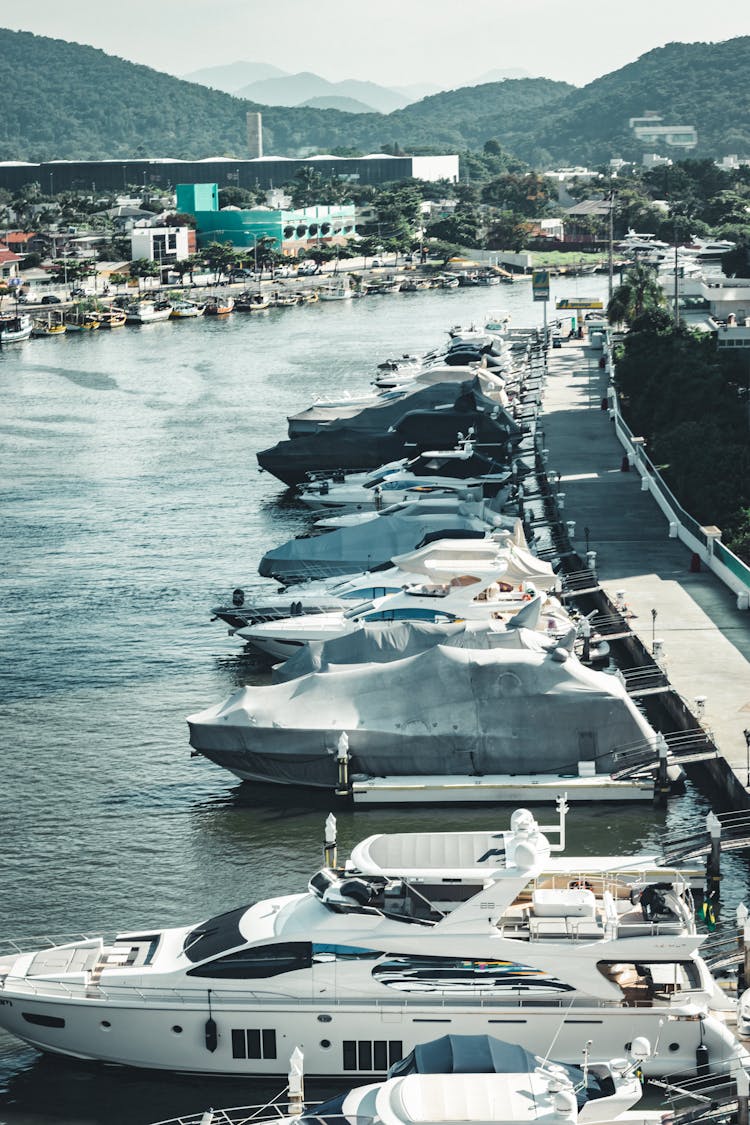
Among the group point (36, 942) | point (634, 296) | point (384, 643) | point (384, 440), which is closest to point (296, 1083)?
point (36, 942)

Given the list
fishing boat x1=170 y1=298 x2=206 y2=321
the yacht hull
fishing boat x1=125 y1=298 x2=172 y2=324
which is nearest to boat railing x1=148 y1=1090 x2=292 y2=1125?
the yacht hull

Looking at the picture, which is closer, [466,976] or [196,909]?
[466,976]

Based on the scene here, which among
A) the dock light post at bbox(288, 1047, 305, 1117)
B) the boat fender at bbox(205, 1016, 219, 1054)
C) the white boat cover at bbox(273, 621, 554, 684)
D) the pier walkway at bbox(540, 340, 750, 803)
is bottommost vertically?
the boat fender at bbox(205, 1016, 219, 1054)

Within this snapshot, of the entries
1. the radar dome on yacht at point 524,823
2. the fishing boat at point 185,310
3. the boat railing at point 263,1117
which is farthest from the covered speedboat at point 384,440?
the fishing boat at point 185,310

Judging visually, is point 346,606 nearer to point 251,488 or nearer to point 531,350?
point 251,488

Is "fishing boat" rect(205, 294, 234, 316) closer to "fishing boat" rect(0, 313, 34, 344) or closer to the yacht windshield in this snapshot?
"fishing boat" rect(0, 313, 34, 344)

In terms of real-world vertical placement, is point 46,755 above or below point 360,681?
below

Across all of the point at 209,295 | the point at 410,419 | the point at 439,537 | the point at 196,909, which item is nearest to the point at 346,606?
the point at 439,537
